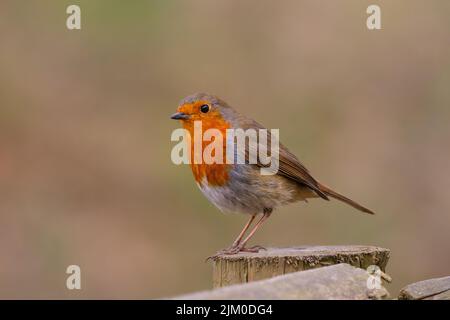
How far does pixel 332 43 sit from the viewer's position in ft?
31.6

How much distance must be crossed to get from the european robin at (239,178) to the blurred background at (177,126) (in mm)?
2429

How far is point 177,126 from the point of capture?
8859 mm

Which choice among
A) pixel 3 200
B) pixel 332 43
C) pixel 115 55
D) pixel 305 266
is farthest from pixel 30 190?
pixel 305 266

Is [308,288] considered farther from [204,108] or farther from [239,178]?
[204,108]

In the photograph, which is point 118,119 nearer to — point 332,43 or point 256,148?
point 332,43

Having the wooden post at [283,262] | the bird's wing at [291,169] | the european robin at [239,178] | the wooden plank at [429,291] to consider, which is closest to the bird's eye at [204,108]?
the european robin at [239,178]

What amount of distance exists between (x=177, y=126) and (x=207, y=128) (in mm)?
3719

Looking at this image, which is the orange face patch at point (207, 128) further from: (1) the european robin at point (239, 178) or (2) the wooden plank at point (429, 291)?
(2) the wooden plank at point (429, 291)

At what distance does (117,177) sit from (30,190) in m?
0.90

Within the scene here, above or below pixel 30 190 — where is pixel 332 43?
above

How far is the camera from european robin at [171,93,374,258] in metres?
5.02

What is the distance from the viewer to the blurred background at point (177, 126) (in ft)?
26.4

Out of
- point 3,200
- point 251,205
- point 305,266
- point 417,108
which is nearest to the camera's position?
point 305,266

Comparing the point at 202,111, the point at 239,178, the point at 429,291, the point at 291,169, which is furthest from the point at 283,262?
the point at 202,111
